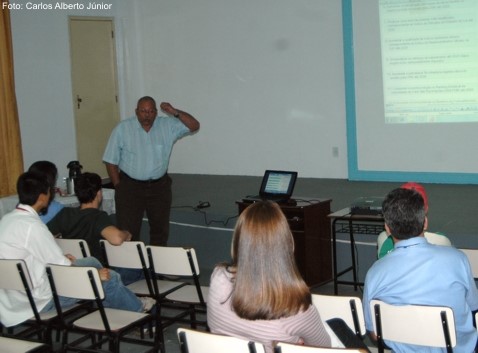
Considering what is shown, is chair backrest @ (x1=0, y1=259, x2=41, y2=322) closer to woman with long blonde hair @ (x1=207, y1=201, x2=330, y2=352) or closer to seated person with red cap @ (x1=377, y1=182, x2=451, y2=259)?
woman with long blonde hair @ (x1=207, y1=201, x2=330, y2=352)

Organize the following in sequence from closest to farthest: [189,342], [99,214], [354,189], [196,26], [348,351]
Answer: [348,351]
[189,342]
[99,214]
[354,189]
[196,26]

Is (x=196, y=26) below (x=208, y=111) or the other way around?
the other way around

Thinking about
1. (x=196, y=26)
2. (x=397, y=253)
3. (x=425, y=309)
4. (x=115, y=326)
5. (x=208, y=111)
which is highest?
(x=196, y=26)

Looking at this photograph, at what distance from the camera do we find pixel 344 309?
115 inches

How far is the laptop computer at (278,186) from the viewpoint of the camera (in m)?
5.38

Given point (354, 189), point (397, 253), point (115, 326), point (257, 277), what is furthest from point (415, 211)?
point (354, 189)

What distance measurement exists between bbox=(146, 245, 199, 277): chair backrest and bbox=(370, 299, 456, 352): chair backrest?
137 cm

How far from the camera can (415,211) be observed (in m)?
2.79

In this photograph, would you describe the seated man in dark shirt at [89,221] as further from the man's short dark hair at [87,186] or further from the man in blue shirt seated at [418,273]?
the man in blue shirt seated at [418,273]

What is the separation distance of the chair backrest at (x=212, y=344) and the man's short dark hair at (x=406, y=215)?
0.79 metres

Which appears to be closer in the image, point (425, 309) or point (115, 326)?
point (425, 309)

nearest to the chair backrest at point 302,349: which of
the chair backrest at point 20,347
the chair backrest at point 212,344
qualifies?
the chair backrest at point 212,344

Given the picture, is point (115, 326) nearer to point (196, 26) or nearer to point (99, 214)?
point (99, 214)

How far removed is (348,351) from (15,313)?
7.98ft
